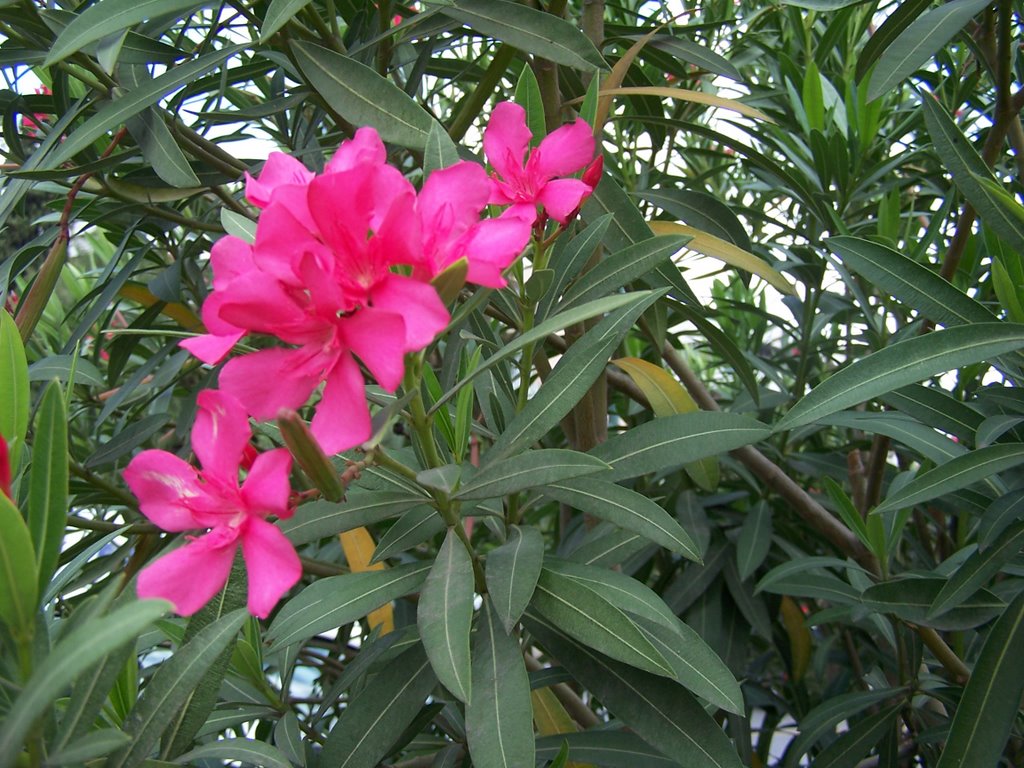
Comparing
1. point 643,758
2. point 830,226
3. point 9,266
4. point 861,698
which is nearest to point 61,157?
point 9,266

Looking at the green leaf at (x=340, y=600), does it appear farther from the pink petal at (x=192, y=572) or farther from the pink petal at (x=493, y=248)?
the pink petal at (x=493, y=248)

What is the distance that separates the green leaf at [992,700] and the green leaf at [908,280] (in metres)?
0.28

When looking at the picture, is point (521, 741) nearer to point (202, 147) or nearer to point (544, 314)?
point (544, 314)

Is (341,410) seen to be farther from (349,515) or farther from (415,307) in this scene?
(349,515)

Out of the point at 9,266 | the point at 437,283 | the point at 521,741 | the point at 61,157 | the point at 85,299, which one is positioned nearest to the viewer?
the point at 437,283

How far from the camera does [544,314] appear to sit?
0.90 meters

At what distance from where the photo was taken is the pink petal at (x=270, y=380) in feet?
1.97

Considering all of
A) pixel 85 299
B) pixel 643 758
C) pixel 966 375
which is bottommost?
pixel 643 758

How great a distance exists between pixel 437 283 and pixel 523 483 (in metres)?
0.20

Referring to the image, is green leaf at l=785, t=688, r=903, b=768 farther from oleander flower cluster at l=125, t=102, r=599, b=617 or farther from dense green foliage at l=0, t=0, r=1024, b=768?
oleander flower cluster at l=125, t=102, r=599, b=617

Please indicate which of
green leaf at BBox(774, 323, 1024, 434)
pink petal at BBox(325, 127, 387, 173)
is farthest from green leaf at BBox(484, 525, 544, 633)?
pink petal at BBox(325, 127, 387, 173)

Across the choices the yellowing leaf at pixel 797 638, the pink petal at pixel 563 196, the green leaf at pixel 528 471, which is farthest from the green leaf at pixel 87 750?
the yellowing leaf at pixel 797 638

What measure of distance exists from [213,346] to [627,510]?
0.37 meters

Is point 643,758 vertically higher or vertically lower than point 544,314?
lower
